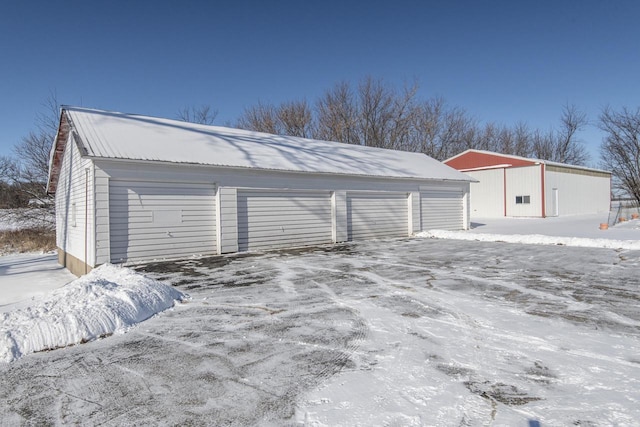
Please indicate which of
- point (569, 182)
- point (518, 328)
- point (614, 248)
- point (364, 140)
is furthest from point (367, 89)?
point (518, 328)

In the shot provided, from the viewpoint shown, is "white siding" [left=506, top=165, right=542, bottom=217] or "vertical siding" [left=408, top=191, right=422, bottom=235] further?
"white siding" [left=506, top=165, right=542, bottom=217]

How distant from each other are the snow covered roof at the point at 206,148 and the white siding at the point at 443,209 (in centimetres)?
70

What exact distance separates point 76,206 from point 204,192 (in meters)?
3.40

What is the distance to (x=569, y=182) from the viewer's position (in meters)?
26.8

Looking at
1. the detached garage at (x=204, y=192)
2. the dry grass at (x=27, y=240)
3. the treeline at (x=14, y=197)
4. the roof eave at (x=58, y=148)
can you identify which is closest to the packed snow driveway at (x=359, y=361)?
the detached garage at (x=204, y=192)

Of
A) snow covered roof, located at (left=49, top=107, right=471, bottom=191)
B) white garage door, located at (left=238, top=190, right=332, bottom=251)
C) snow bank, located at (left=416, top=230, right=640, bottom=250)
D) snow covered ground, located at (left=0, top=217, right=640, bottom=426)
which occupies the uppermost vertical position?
snow covered roof, located at (left=49, top=107, right=471, bottom=191)

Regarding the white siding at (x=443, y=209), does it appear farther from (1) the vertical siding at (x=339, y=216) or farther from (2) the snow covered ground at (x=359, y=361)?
(2) the snow covered ground at (x=359, y=361)

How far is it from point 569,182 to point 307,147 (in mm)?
20606

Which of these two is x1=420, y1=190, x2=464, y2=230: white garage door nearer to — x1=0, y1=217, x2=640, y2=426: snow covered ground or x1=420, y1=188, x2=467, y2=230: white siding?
x1=420, y1=188, x2=467, y2=230: white siding

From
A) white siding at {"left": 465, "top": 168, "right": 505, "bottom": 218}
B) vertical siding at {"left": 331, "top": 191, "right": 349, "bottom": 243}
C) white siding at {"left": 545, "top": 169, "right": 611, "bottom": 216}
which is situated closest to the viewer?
vertical siding at {"left": 331, "top": 191, "right": 349, "bottom": 243}

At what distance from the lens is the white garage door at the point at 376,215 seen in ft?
46.2

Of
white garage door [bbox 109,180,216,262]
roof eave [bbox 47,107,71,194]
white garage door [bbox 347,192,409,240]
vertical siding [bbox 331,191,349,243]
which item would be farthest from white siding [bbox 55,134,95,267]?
white garage door [bbox 347,192,409,240]

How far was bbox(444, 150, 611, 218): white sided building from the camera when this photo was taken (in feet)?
79.4

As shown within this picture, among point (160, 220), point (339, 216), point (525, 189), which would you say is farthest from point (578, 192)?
point (160, 220)
